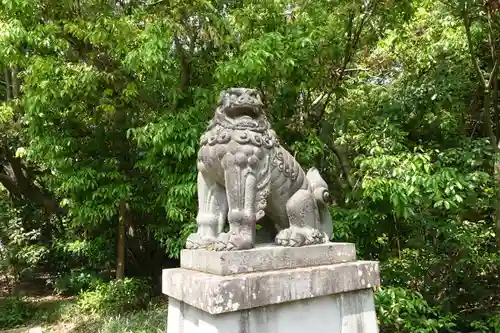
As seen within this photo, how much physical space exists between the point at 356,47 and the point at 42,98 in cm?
392

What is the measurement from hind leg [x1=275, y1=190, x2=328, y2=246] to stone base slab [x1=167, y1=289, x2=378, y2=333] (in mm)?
393

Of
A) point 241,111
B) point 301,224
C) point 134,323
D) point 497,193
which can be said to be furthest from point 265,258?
point 134,323

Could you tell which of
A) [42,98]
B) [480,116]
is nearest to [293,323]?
[42,98]

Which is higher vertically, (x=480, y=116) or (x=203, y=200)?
(x=480, y=116)

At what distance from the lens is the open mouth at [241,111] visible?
2.87m

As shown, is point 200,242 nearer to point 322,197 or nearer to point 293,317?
point 293,317

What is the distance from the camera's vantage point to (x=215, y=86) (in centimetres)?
484

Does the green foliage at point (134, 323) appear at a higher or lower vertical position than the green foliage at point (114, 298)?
lower

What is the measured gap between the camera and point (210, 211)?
2.94 metres

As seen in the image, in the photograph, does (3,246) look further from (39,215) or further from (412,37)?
(412,37)

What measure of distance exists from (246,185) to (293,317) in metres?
0.88

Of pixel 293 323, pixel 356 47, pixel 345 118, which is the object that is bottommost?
pixel 293 323

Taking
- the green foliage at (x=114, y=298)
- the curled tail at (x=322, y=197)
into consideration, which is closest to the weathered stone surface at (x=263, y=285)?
the curled tail at (x=322, y=197)

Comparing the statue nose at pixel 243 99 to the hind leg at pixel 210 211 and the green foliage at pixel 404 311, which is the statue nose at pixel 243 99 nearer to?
the hind leg at pixel 210 211
